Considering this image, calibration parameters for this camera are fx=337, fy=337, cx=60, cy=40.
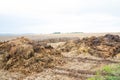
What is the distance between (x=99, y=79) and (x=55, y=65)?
5.62 meters

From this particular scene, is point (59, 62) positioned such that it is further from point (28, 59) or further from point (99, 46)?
point (99, 46)

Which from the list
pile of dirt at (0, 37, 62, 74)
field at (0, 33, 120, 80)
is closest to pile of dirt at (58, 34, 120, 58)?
field at (0, 33, 120, 80)

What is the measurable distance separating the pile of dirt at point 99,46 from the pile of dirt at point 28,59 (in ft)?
10.2

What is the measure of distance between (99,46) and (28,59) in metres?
6.97

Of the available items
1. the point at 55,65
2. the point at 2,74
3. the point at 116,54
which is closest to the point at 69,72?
the point at 55,65

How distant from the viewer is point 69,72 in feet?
52.4

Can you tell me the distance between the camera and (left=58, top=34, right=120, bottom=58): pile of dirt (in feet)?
71.2

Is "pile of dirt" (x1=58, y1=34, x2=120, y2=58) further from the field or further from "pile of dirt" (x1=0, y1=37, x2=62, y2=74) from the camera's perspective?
"pile of dirt" (x1=0, y1=37, x2=62, y2=74)

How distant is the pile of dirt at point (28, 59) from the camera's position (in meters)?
16.9

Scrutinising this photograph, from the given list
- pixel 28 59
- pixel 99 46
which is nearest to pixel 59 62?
pixel 28 59

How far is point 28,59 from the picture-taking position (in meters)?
Answer: 17.7

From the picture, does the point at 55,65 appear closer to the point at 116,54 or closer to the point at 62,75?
the point at 62,75

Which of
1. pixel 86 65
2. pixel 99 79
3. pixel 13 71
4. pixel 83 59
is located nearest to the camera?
pixel 99 79

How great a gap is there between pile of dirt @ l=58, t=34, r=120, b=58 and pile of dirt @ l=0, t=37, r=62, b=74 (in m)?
3.11
